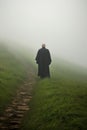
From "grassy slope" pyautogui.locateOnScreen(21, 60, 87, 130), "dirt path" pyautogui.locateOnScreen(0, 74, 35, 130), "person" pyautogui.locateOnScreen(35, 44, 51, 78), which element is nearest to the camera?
"grassy slope" pyautogui.locateOnScreen(21, 60, 87, 130)

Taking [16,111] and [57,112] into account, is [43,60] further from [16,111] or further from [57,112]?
[57,112]

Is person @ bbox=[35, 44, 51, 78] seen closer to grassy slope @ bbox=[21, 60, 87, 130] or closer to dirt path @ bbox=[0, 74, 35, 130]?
dirt path @ bbox=[0, 74, 35, 130]

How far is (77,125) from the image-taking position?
13195mm

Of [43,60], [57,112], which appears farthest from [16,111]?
[43,60]

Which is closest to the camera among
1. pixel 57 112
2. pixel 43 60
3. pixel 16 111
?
pixel 57 112

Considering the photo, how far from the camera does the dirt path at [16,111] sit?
14221 mm

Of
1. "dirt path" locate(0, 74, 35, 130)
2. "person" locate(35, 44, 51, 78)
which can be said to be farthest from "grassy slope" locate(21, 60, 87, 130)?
"person" locate(35, 44, 51, 78)

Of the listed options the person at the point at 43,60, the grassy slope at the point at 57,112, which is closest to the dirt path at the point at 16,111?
the grassy slope at the point at 57,112

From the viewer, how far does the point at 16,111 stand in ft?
54.3

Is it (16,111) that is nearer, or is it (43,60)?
(16,111)

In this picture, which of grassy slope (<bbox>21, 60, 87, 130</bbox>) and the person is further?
the person

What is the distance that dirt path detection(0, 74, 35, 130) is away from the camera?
14221 millimetres

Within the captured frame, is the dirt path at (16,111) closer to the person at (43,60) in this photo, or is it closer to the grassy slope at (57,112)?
the grassy slope at (57,112)

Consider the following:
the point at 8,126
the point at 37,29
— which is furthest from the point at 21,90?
the point at 37,29
